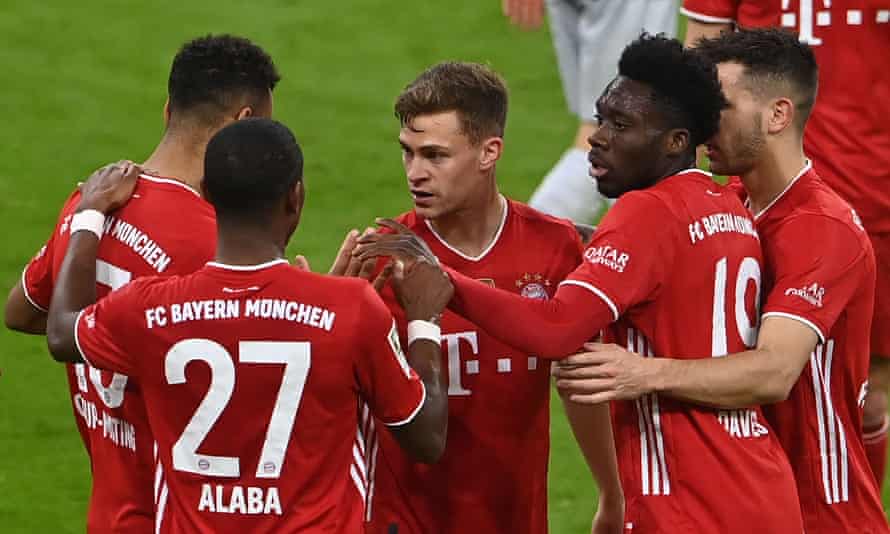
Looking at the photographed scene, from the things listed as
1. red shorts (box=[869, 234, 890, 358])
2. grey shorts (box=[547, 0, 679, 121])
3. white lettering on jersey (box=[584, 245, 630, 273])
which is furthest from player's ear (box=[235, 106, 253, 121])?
grey shorts (box=[547, 0, 679, 121])

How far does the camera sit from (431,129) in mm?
5398

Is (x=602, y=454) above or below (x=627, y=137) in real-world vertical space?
below

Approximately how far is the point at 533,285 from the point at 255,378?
4.24 feet

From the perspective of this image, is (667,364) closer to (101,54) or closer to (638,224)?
(638,224)

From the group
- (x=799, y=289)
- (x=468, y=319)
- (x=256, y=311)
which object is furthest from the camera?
(x=799, y=289)

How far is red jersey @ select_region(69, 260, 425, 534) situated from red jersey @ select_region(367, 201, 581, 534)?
910 millimetres

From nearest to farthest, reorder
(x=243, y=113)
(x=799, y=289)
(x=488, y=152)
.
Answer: (x=799, y=289)
(x=243, y=113)
(x=488, y=152)

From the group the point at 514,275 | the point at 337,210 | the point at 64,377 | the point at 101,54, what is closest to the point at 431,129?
the point at 514,275

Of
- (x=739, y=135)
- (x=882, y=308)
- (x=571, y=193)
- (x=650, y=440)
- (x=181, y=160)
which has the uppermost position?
(x=571, y=193)

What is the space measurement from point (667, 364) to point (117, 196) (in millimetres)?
1560

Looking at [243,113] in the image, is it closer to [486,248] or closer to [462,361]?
[486,248]

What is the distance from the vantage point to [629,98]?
4.83 metres

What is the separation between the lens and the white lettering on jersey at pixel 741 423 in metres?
4.87

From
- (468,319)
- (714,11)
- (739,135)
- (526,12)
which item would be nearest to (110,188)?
(468,319)
